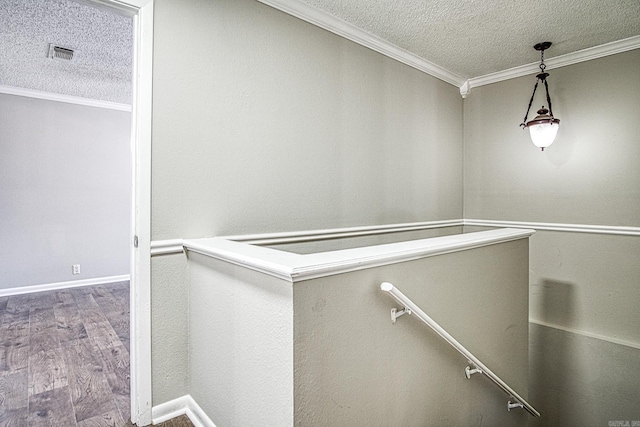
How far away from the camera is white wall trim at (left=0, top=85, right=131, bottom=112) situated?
3.91m

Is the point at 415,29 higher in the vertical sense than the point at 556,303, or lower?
higher

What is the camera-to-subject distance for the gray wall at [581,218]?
2818mm

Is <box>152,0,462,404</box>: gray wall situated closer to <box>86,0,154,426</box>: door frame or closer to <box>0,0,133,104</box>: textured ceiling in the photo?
<box>86,0,154,426</box>: door frame

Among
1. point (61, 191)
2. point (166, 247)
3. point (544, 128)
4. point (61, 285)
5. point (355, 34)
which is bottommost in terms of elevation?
point (61, 285)

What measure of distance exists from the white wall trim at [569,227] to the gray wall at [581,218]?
0.13ft

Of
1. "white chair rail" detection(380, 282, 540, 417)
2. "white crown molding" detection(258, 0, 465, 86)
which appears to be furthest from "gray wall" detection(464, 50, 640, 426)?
"white chair rail" detection(380, 282, 540, 417)

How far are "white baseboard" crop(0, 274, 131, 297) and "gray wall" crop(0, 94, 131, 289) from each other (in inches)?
2.0

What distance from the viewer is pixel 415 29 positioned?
2623mm

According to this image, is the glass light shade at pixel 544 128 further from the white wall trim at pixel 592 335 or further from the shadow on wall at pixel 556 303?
the white wall trim at pixel 592 335

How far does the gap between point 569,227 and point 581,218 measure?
120mm

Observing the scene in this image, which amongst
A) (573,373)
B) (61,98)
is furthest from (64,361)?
(573,373)

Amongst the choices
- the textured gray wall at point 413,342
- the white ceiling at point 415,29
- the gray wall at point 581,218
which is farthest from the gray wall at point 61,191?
the gray wall at point 581,218

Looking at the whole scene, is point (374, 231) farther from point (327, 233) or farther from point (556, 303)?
point (556, 303)

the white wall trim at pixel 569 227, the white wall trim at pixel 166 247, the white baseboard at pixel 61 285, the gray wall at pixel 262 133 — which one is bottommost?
the white baseboard at pixel 61 285
